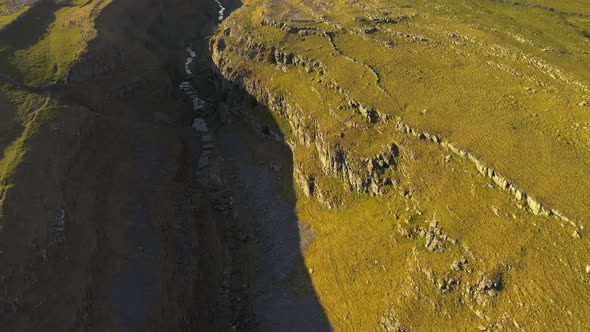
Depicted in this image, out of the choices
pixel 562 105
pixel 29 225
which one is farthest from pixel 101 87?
pixel 562 105

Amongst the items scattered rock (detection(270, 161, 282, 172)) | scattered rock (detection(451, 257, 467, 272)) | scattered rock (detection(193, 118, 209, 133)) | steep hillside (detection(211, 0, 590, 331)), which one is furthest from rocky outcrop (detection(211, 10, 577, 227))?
scattered rock (detection(451, 257, 467, 272))

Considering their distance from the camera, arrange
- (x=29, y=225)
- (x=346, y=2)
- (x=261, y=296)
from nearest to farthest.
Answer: (x=29, y=225)
(x=261, y=296)
(x=346, y=2)

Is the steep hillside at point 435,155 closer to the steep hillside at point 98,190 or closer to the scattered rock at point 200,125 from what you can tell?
the scattered rock at point 200,125

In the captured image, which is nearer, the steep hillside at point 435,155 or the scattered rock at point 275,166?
the steep hillside at point 435,155

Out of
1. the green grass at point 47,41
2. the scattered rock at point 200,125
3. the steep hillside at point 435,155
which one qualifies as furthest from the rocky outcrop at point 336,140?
the green grass at point 47,41

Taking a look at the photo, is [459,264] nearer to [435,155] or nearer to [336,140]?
[435,155]

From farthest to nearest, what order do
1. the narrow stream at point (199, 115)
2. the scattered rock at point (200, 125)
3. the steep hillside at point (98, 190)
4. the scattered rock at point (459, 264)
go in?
the scattered rock at point (200, 125) → the narrow stream at point (199, 115) → the steep hillside at point (98, 190) → the scattered rock at point (459, 264)

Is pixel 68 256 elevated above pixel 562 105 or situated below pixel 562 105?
below

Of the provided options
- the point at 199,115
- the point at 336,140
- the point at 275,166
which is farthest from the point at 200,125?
the point at 336,140

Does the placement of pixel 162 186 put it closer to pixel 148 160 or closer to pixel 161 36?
pixel 148 160
